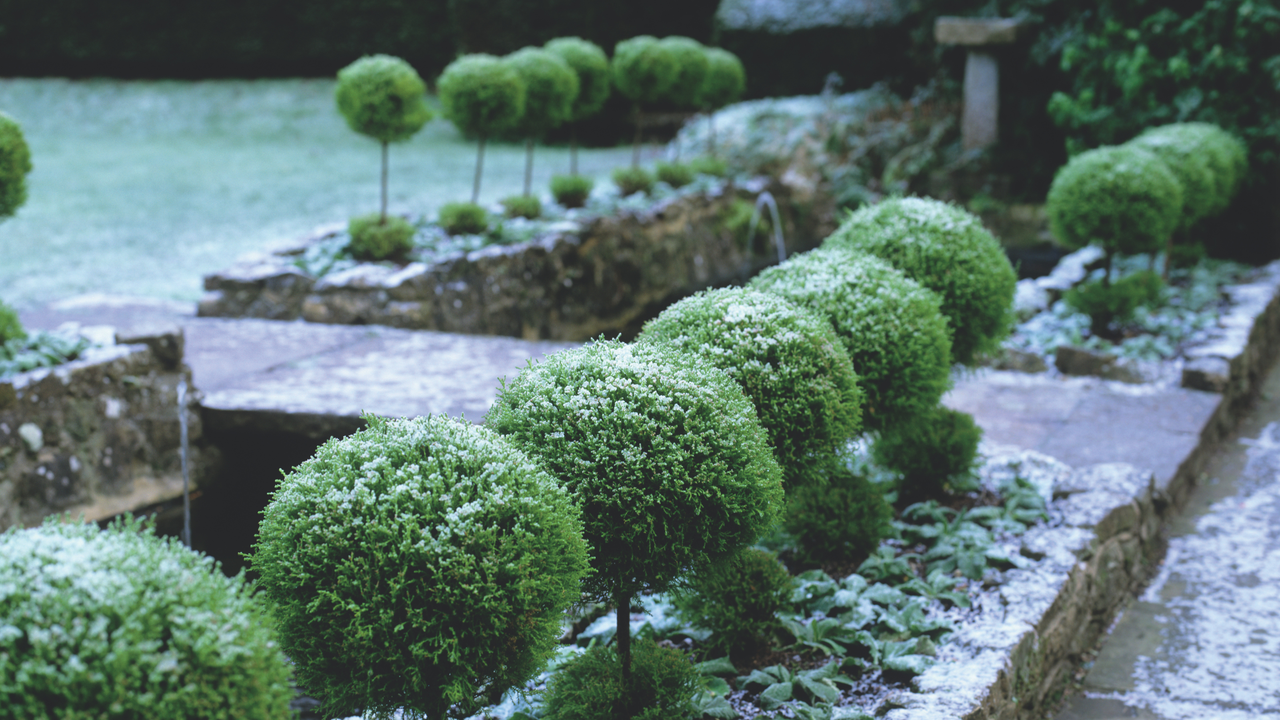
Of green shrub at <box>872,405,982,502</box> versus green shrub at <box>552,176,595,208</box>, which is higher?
green shrub at <box>552,176,595,208</box>

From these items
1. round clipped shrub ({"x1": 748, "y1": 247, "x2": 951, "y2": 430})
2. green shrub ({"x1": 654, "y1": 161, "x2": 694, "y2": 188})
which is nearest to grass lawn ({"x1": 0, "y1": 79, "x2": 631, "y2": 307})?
green shrub ({"x1": 654, "y1": 161, "x2": 694, "y2": 188})

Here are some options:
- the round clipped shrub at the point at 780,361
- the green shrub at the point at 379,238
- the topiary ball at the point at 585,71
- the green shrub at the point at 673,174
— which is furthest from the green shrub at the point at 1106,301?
the green shrub at the point at 673,174

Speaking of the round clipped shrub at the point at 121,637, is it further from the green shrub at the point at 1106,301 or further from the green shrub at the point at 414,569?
the green shrub at the point at 1106,301

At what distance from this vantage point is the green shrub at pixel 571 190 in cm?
946

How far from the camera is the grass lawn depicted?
25.7 ft

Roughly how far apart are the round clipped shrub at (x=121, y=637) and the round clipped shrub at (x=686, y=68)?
364 inches

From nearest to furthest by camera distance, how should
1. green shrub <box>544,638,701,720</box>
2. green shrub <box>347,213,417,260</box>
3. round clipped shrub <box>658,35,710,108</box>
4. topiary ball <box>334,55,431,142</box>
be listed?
green shrub <box>544,638,701,720</box> → topiary ball <box>334,55,431,142</box> → green shrub <box>347,213,417,260</box> → round clipped shrub <box>658,35,710,108</box>

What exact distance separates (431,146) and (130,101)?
5440mm

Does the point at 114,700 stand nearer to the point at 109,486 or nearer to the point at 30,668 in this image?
the point at 30,668

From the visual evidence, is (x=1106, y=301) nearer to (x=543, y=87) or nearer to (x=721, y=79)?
(x=543, y=87)

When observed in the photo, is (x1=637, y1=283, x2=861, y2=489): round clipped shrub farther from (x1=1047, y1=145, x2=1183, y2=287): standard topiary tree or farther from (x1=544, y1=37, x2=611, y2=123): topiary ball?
(x1=544, y1=37, x2=611, y2=123): topiary ball

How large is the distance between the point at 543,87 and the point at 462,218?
4.88 ft

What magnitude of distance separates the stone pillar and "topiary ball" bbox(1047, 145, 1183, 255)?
420 centimetres

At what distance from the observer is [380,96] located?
6.92 meters
